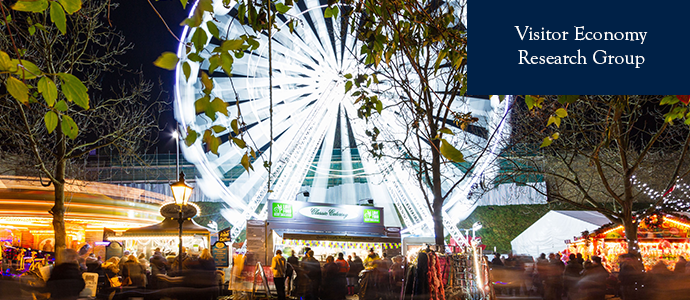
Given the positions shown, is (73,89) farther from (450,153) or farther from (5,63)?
(450,153)

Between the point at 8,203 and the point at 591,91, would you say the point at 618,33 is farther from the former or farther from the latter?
the point at 8,203

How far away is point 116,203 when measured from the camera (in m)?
15.1

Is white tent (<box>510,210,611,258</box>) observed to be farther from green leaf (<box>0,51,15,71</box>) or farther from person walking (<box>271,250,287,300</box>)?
green leaf (<box>0,51,15,71</box>)

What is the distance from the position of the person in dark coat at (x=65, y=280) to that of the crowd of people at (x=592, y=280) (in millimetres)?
6298

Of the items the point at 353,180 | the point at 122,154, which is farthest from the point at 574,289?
the point at 353,180

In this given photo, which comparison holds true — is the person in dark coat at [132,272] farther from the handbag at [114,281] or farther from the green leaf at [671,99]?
the green leaf at [671,99]

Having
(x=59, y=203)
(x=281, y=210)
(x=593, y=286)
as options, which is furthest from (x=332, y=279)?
(x=281, y=210)

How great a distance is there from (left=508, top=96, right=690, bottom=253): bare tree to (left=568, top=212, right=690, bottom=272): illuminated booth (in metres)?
0.73

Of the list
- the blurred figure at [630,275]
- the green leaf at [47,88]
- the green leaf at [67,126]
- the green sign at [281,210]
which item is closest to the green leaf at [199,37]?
the green leaf at [47,88]

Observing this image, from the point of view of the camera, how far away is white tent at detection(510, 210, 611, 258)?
16.4m

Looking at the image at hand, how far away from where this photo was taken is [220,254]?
1570 cm

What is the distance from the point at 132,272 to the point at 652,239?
1254 cm

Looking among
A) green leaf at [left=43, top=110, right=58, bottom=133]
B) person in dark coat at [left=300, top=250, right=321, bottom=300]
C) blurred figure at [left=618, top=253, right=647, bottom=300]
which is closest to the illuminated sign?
person in dark coat at [left=300, top=250, right=321, bottom=300]

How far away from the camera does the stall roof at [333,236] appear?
16.5 meters
